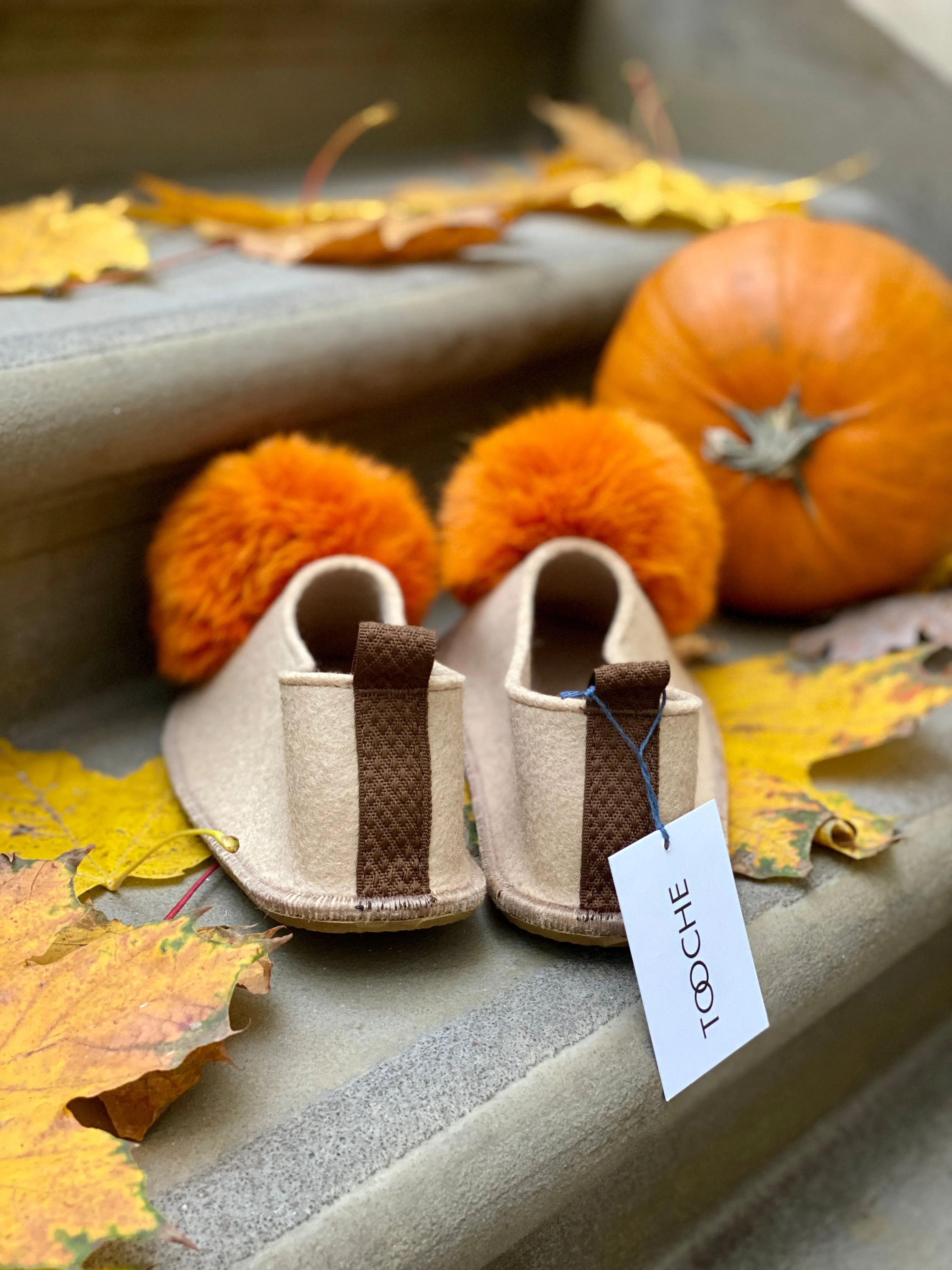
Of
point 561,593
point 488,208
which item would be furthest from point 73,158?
point 561,593

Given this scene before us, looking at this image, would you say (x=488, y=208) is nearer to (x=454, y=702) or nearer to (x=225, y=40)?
(x=225, y=40)

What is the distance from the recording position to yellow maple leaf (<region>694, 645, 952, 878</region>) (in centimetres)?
68

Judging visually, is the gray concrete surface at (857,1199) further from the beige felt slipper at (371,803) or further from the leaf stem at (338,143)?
the leaf stem at (338,143)

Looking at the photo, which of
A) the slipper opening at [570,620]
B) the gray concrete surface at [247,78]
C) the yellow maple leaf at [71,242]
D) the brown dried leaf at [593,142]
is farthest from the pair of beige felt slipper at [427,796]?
the brown dried leaf at [593,142]

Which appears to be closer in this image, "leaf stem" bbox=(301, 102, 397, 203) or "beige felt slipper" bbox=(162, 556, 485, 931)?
"beige felt slipper" bbox=(162, 556, 485, 931)

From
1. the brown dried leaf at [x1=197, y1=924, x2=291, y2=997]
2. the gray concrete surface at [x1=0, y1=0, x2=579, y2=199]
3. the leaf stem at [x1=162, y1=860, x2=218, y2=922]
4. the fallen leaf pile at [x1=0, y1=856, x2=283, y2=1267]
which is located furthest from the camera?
the gray concrete surface at [x1=0, y1=0, x2=579, y2=199]

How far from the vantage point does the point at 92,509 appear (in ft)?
2.58

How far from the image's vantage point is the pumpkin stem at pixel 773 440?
0.92 metres

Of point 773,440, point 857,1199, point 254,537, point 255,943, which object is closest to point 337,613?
point 254,537

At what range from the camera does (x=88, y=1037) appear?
1.55 feet

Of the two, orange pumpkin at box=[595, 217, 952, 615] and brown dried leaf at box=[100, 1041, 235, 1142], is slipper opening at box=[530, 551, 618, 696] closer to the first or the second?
orange pumpkin at box=[595, 217, 952, 615]

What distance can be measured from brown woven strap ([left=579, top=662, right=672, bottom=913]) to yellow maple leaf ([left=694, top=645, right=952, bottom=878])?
13 centimetres

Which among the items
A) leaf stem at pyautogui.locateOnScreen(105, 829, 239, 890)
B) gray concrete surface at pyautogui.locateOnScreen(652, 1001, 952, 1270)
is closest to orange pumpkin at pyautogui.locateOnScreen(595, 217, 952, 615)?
gray concrete surface at pyautogui.locateOnScreen(652, 1001, 952, 1270)

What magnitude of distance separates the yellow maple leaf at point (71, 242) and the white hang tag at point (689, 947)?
2.05ft
